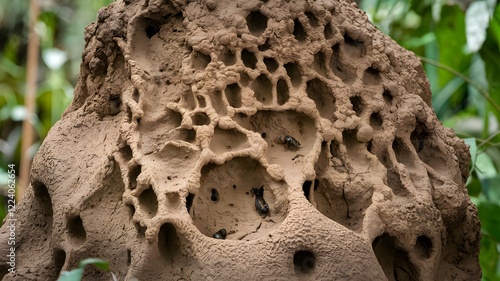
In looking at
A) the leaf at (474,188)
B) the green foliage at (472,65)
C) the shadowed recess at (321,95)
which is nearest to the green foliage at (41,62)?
the green foliage at (472,65)

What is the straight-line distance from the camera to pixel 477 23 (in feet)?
11.0

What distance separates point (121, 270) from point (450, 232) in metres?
0.86

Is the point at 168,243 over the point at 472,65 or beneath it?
over

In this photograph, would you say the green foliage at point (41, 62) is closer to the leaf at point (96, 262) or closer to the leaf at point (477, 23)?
the leaf at point (477, 23)

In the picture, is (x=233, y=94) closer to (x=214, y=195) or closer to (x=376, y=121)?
(x=214, y=195)

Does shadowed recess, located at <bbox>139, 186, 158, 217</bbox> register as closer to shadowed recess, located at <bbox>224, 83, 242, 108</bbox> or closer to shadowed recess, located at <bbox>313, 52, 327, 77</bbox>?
shadowed recess, located at <bbox>224, 83, 242, 108</bbox>

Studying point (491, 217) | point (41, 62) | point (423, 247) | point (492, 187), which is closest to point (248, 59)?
point (423, 247)

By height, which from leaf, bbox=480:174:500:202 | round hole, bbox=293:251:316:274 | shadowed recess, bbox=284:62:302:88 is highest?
shadowed recess, bbox=284:62:302:88

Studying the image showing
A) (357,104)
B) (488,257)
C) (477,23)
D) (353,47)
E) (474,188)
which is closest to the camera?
(357,104)

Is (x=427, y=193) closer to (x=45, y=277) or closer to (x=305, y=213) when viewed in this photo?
(x=305, y=213)

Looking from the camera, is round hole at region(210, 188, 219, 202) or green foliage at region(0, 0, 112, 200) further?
green foliage at region(0, 0, 112, 200)

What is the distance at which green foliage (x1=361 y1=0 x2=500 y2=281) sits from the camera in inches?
131

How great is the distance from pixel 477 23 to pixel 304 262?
1.93 meters

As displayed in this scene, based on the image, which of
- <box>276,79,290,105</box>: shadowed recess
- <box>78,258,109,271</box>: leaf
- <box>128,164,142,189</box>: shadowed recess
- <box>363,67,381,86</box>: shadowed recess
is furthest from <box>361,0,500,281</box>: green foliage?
<box>78,258,109,271</box>: leaf
